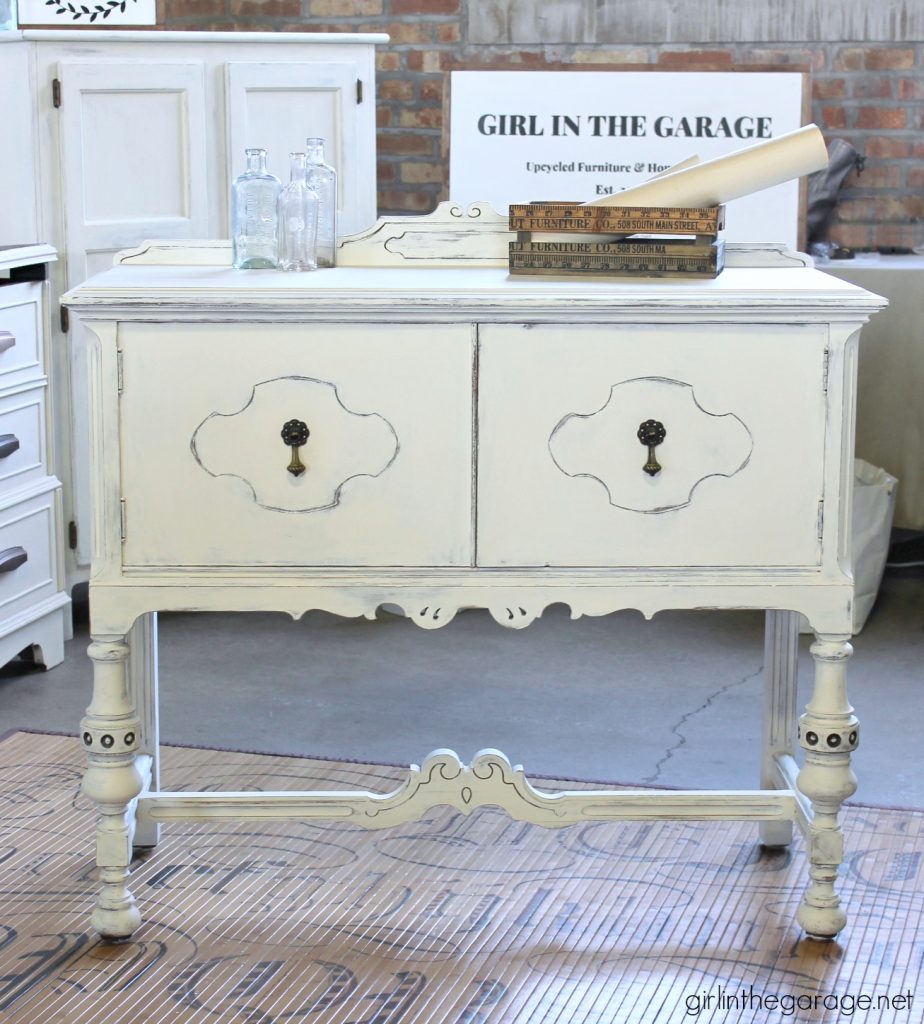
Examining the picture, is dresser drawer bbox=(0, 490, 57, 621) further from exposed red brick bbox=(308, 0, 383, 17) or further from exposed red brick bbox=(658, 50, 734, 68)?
exposed red brick bbox=(658, 50, 734, 68)

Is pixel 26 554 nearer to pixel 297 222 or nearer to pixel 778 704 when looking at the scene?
pixel 297 222

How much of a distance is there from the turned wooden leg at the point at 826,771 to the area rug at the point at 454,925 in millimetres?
57

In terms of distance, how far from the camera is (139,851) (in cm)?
238

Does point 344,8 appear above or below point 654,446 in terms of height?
above

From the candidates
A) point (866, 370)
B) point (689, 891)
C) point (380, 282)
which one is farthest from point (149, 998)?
point (866, 370)

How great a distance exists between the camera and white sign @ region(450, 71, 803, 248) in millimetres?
3971

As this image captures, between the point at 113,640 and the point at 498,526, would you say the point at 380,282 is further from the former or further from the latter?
the point at 113,640

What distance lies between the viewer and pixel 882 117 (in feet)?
13.9

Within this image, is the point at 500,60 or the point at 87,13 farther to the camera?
the point at 500,60

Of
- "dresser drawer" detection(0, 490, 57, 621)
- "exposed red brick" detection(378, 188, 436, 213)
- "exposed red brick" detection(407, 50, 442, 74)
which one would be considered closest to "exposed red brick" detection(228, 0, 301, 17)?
"exposed red brick" detection(407, 50, 442, 74)

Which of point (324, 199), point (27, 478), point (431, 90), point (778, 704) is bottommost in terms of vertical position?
point (778, 704)

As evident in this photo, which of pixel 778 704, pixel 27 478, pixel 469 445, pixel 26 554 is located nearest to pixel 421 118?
pixel 27 478

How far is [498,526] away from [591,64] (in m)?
2.67

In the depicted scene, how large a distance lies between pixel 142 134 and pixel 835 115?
6.40 ft
